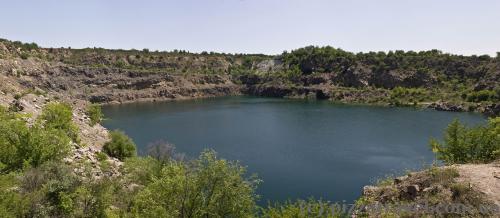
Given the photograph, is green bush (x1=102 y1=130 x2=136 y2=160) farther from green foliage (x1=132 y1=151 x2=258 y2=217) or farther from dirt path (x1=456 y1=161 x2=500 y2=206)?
dirt path (x1=456 y1=161 x2=500 y2=206)

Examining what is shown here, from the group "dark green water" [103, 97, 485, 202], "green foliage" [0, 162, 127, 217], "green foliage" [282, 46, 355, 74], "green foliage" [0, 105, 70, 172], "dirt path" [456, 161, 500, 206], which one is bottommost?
"dark green water" [103, 97, 485, 202]

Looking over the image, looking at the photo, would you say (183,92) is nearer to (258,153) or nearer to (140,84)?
(140,84)

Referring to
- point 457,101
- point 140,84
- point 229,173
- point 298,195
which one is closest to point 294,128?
point 298,195

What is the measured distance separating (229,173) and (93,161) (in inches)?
726

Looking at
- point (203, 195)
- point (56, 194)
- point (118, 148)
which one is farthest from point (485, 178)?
point (118, 148)

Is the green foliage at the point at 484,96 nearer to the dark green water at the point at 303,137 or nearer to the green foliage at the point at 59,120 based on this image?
the dark green water at the point at 303,137

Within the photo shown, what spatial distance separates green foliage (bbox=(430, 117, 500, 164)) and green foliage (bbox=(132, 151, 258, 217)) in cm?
1957

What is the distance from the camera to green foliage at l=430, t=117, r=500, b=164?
34375mm

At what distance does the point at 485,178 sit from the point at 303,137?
5574 cm

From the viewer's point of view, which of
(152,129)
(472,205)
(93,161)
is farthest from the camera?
(152,129)

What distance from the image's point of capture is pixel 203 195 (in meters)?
24.1

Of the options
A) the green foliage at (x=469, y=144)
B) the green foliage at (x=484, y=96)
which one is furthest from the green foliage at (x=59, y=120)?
the green foliage at (x=484, y=96)

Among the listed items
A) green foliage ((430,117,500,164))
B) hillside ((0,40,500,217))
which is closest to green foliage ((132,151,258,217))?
hillside ((0,40,500,217))

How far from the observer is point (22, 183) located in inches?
1039
